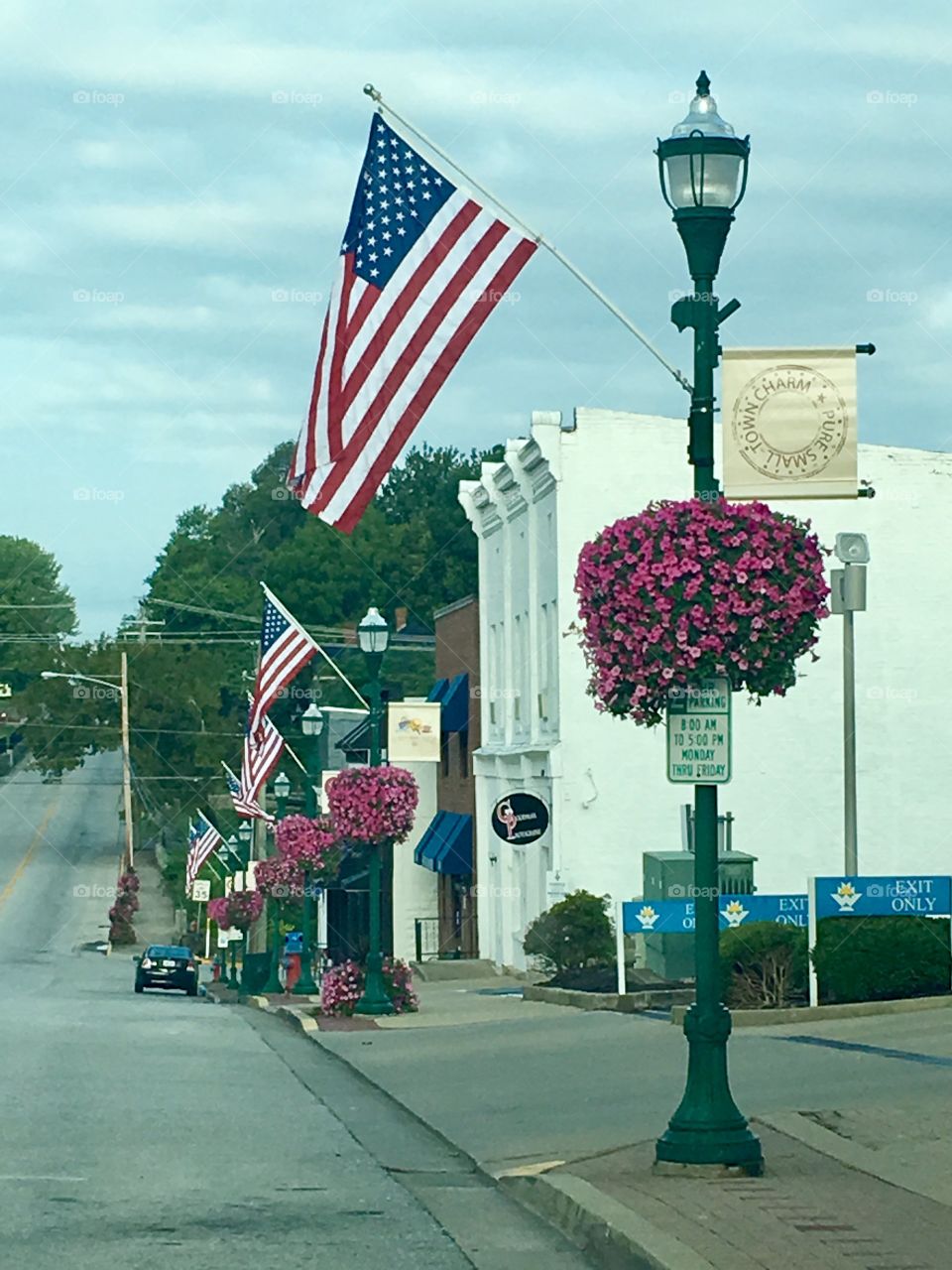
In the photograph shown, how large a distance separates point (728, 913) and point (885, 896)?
6.78ft

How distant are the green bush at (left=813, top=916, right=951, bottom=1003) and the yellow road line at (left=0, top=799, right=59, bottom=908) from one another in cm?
6392

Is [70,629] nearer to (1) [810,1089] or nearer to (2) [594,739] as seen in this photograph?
(2) [594,739]

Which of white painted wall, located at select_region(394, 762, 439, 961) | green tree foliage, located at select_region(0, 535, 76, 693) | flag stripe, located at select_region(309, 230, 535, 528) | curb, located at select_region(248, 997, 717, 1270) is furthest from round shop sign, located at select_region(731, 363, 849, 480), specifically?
green tree foliage, located at select_region(0, 535, 76, 693)

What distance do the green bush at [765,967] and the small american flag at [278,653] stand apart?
510 inches

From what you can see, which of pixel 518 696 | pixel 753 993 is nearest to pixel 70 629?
pixel 518 696

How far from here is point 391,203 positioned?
15203 millimetres

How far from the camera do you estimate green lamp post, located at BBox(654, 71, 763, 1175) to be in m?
11.2

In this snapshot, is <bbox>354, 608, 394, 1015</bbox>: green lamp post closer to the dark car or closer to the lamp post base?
the lamp post base

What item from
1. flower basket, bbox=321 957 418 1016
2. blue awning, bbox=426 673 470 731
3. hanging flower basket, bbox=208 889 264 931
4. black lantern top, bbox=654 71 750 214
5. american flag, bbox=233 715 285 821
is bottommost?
hanging flower basket, bbox=208 889 264 931

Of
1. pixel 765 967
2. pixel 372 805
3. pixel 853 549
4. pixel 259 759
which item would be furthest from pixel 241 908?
pixel 765 967

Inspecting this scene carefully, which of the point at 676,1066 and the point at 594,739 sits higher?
the point at 594,739

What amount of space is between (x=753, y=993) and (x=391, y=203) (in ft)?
38.4

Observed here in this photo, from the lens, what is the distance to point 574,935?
34.4 meters

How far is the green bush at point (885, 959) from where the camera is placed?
2242 cm
